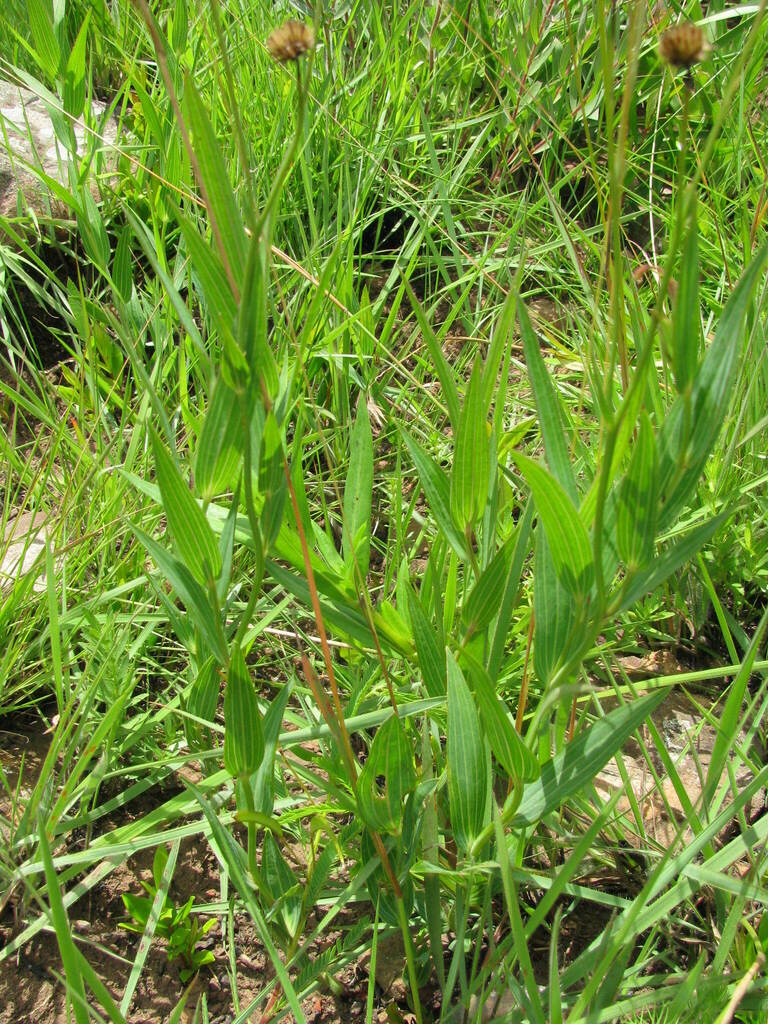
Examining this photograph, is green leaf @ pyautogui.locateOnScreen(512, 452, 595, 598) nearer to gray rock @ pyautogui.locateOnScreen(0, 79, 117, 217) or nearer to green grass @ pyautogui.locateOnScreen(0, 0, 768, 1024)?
green grass @ pyautogui.locateOnScreen(0, 0, 768, 1024)

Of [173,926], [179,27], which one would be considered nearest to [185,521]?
[173,926]

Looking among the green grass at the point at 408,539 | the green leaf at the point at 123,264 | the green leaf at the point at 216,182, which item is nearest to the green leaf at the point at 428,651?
the green grass at the point at 408,539

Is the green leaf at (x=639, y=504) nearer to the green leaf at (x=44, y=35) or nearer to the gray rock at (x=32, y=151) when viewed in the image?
the green leaf at (x=44, y=35)

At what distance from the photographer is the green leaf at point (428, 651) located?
0.83 meters

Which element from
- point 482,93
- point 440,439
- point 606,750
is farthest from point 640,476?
point 482,93

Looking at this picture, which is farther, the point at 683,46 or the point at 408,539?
the point at 408,539

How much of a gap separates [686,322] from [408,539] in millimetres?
808

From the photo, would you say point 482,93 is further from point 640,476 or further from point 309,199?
point 640,476

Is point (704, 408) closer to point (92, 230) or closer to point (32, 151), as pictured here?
point (92, 230)

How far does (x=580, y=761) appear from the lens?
743 mm

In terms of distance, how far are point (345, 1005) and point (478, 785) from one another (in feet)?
1.17

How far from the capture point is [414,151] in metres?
1.78

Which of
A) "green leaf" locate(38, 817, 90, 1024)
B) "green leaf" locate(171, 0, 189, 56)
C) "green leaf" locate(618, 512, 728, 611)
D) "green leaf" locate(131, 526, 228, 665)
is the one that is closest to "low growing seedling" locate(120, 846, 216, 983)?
"green leaf" locate(38, 817, 90, 1024)

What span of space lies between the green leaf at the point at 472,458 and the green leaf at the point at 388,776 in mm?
203
